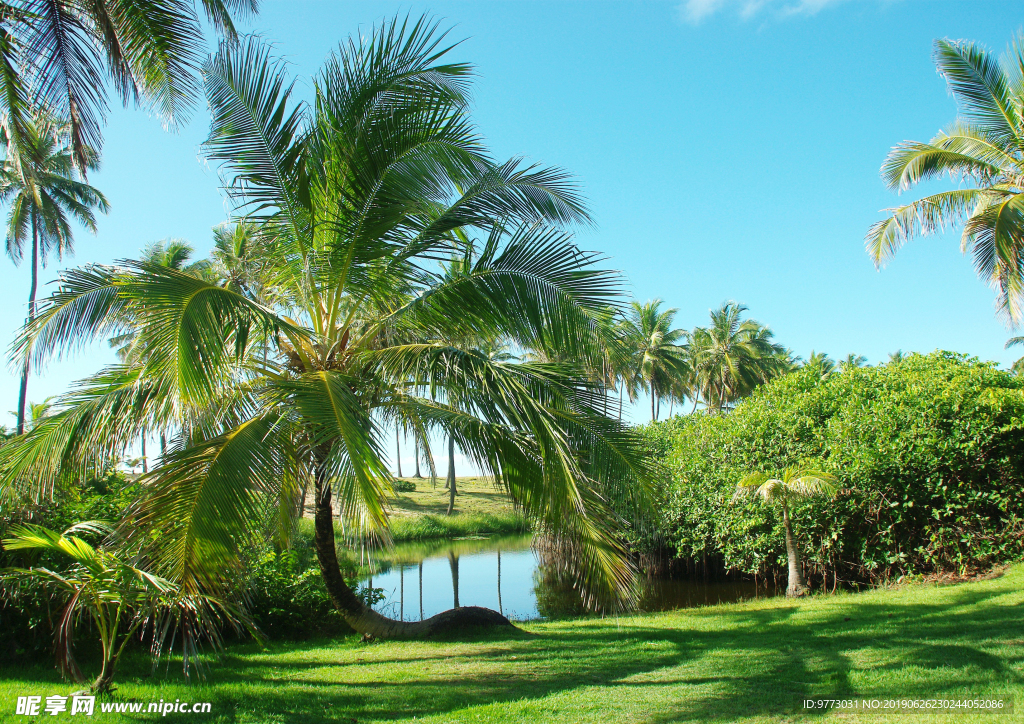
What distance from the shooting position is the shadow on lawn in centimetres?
506

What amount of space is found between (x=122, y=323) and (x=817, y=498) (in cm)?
1188

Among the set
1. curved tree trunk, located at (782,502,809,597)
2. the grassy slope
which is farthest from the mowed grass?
the grassy slope

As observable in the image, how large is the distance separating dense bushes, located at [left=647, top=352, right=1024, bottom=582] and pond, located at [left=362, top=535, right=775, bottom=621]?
1894 millimetres

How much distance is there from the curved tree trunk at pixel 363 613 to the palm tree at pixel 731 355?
3421 cm

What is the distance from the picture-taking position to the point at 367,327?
286 inches

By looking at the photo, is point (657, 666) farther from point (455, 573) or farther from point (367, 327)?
point (455, 573)

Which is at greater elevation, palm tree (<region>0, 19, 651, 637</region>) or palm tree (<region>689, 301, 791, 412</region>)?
palm tree (<region>689, 301, 791, 412</region>)

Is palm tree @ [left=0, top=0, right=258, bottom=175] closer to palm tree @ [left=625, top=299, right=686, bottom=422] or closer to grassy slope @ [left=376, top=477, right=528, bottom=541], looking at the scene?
grassy slope @ [left=376, top=477, right=528, bottom=541]

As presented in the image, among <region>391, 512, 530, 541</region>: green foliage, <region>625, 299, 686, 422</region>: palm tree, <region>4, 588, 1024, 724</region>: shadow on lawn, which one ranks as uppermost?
<region>625, 299, 686, 422</region>: palm tree

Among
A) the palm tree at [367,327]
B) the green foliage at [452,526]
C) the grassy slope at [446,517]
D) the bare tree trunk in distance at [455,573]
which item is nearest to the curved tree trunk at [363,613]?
the palm tree at [367,327]

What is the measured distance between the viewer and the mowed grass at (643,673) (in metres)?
4.88

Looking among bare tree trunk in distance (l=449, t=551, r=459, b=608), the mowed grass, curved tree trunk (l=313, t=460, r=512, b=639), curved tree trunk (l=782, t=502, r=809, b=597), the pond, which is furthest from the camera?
bare tree trunk in distance (l=449, t=551, r=459, b=608)

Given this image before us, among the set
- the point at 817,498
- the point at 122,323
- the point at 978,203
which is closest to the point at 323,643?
the point at 122,323

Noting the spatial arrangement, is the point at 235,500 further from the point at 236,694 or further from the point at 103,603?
the point at 236,694
